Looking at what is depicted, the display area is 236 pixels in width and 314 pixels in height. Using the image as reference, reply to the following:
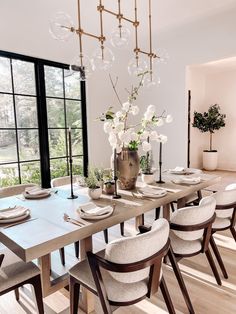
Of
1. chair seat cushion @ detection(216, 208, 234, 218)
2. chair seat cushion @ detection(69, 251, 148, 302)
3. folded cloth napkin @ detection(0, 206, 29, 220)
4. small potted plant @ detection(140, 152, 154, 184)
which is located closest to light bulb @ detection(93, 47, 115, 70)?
small potted plant @ detection(140, 152, 154, 184)

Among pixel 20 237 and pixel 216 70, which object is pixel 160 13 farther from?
pixel 20 237

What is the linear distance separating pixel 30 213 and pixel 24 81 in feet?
9.21

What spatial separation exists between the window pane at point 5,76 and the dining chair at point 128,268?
3.16 m

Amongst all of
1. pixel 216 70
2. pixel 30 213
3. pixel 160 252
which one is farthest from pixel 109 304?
pixel 216 70

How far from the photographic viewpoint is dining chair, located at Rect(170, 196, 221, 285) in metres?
1.75

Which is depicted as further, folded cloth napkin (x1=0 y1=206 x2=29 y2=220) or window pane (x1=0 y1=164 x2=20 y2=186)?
window pane (x1=0 y1=164 x2=20 y2=186)

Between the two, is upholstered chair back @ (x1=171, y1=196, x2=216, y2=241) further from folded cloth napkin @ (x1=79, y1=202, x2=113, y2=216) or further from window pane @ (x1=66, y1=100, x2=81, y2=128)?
window pane @ (x1=66, y1=100, x2=81, y2=128)

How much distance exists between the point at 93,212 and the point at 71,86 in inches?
134

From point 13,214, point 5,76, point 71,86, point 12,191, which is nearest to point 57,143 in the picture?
point 71,86

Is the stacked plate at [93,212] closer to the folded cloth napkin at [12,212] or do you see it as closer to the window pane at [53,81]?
the folded cloth napkin at [12,212]

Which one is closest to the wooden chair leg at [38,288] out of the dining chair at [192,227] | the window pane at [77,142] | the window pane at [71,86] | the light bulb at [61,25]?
the dining chair at [192,227]

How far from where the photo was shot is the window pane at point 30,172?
3982 millimetres

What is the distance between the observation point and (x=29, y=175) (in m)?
4.07

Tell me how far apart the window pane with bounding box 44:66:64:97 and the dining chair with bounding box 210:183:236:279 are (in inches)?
128
